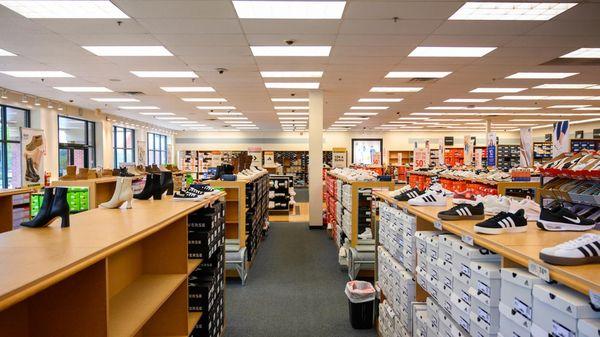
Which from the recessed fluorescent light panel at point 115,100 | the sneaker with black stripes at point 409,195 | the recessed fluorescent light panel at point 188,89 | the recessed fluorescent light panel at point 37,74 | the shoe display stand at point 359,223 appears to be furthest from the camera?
the recessed fluorescent light panel at point 115,100

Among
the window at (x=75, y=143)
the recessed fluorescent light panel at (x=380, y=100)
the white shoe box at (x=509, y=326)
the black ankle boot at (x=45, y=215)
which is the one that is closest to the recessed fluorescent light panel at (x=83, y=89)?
the window at (x=75, y=143)

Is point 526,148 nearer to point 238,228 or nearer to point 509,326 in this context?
point 238,228

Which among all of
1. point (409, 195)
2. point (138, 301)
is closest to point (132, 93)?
point (409, 195)

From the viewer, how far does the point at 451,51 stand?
624 cm

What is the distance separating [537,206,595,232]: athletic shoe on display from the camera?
6.04 feet

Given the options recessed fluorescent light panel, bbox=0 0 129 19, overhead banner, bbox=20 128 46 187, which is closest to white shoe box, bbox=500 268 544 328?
recessed fluorescent light panel, bbox=0 0 129 19

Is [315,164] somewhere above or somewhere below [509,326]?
above

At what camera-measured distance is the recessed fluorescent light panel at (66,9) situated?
14.1 feet

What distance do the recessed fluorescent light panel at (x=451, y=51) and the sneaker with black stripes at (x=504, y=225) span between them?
4724mm

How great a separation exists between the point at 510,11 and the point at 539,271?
4.22 m

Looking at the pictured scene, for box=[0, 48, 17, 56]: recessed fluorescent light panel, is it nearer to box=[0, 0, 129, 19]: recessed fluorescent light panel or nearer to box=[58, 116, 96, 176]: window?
box=[0, 0, 129, 19]: recessed fluorescent light panel

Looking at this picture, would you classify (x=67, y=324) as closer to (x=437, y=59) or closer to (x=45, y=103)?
(x=437, y=59)

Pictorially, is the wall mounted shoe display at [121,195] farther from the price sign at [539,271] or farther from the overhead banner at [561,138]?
the overhead banner at [561,138]

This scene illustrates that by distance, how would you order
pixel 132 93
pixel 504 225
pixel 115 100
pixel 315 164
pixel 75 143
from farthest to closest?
pixel 75 143 < pixel 115 100 < pixel 132 93 < pixel 315 164 < pixel 504 225
